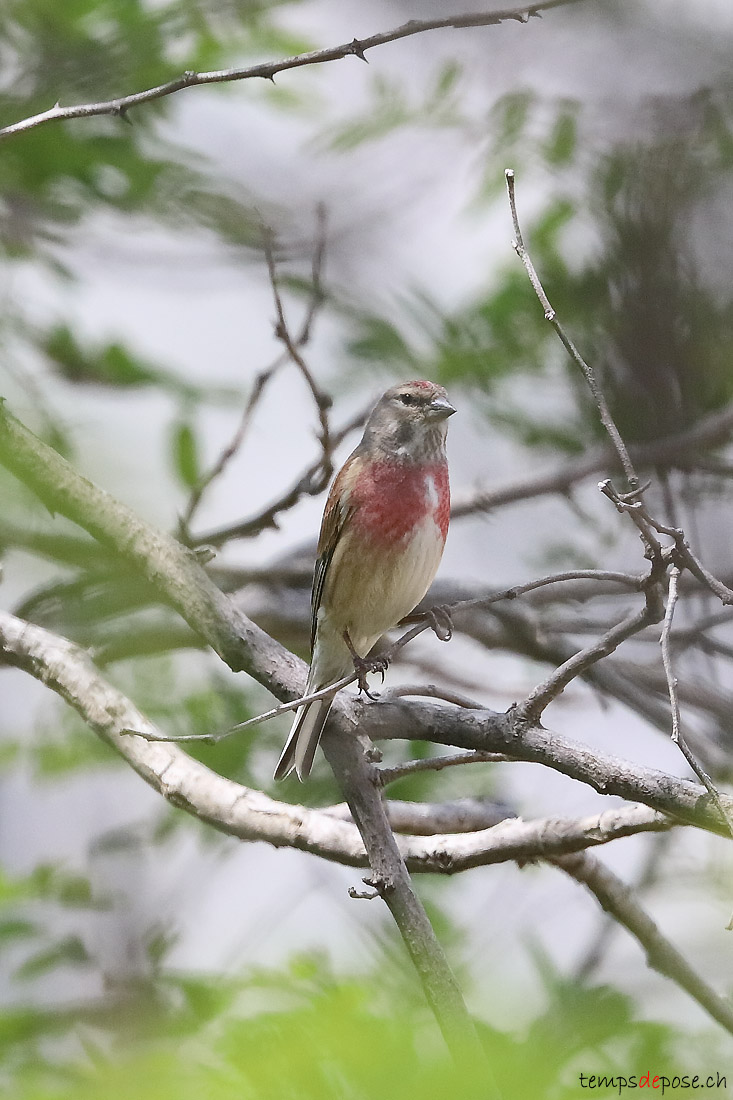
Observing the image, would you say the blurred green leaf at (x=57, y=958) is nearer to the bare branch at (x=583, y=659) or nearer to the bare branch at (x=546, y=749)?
the bare branch at (x=546, y=749)

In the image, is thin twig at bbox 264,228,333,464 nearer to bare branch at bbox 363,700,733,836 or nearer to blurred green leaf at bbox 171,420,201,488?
blurred green leaf at bbox 171,420,201,488

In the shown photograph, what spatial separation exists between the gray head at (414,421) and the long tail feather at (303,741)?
1.27 m

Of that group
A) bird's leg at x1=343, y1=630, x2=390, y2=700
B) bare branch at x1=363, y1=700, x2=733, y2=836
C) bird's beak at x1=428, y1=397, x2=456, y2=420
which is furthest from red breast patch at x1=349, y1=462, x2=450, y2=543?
bare branch at x1=363, y1=700, x2=733, y2=836

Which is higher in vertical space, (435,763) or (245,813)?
(245,813)

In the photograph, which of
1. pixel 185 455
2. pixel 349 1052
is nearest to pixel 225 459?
pixel 185 455

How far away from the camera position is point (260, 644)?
11.5 ft

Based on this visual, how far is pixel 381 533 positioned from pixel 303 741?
0.95 m

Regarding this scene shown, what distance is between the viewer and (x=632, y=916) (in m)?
3.98

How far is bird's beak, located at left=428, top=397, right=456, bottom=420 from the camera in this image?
468 cm

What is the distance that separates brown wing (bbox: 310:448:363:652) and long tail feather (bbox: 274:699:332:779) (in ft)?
2.01

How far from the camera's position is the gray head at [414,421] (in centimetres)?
473

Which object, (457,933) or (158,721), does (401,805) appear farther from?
(158,721)

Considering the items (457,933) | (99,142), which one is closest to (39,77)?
(99,142)

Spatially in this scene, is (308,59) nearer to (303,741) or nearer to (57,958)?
(303,741)
